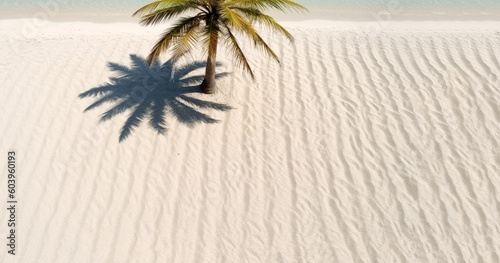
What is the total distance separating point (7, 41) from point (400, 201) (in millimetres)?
10862

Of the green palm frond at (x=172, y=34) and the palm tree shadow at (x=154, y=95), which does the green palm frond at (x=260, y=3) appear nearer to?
the green palm frond at (x=172, y=34)

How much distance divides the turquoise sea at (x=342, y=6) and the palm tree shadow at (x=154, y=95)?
14.4 feet

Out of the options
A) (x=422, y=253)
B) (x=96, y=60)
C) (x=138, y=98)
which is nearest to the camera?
(x=422, y=253)

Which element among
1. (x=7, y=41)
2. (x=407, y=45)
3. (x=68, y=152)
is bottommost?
(x=68, y=152)

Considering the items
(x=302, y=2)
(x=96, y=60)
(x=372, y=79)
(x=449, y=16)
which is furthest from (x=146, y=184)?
(x=449, y=16)

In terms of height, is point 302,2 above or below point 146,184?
above

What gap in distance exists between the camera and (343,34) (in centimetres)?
1315

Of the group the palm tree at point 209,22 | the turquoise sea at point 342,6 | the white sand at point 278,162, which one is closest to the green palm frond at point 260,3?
the palm tree at point 209,22

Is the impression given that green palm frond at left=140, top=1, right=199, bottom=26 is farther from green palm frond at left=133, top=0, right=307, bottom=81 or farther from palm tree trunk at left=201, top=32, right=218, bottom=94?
palm tree trunk at left=201, top=32, right=218, bottom=94

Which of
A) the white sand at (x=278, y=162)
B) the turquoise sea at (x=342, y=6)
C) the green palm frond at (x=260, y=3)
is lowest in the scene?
the white sand at (x=278, y=162)

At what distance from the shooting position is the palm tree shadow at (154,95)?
1018 centimetres

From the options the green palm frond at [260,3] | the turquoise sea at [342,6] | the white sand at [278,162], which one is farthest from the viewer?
the turquoise sea at [342,6]

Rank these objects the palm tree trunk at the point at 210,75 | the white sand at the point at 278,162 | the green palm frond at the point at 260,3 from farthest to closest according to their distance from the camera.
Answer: the palm tree trunk at the point at 210,75 < the green palm frond at the point at 260,3 < the white sand at the point at 278,162

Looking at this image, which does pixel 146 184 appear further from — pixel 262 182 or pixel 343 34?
pixel 343 34
